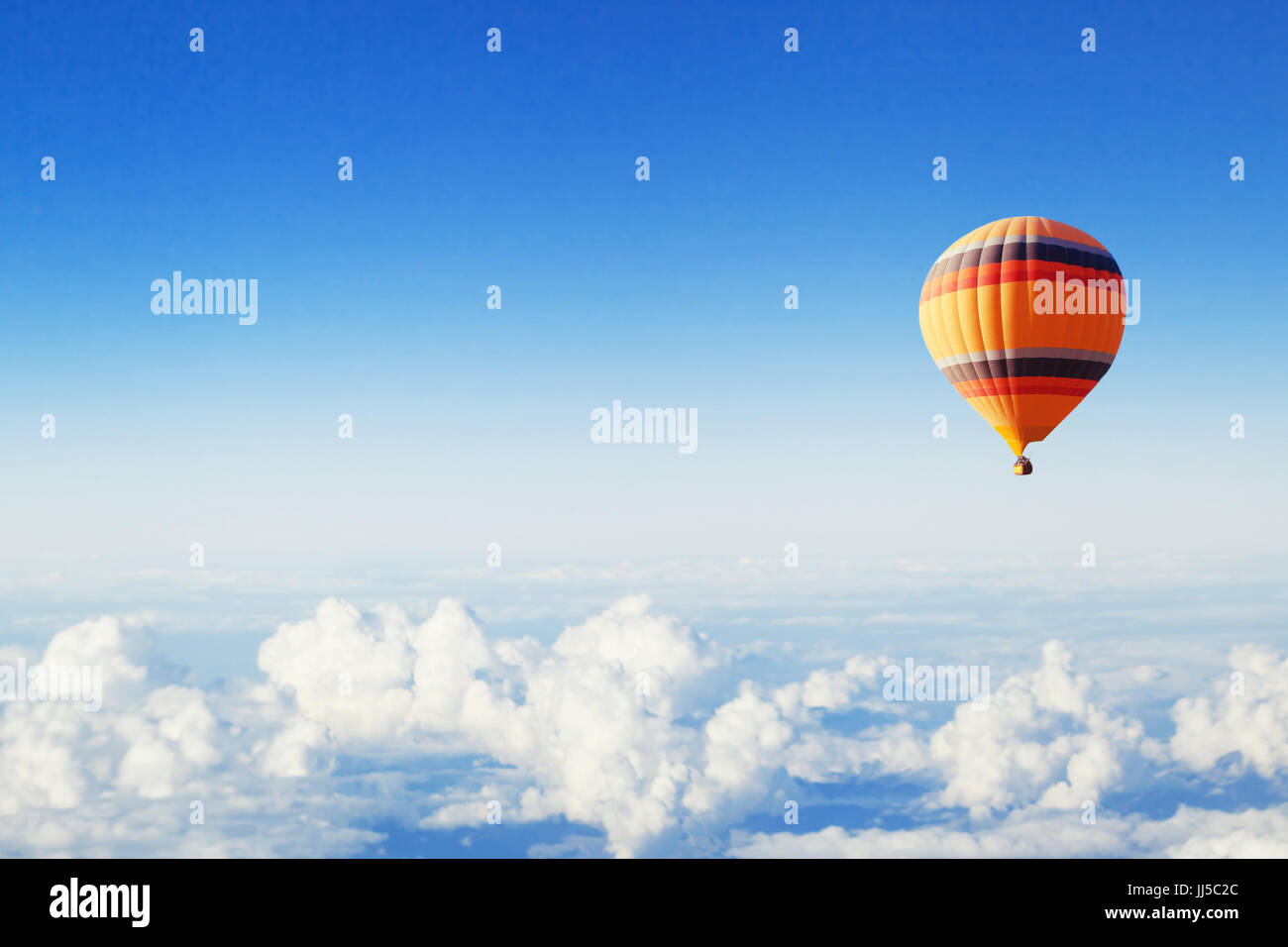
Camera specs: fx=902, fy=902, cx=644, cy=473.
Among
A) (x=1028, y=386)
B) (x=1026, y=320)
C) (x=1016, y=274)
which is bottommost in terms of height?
(x=1028, y=386)

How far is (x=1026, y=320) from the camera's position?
45.8 metres

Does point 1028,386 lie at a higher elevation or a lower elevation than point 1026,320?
lower

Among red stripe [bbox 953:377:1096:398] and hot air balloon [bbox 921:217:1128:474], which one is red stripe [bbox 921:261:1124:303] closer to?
hot air balloon [bbox 921:217:1128:474]

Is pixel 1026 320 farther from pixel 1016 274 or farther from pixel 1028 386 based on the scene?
pixel 1028 386

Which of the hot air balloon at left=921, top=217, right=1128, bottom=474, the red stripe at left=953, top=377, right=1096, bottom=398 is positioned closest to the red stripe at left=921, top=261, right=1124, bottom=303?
the hot air balloon at left=921, top=217, right=1128, bottom=474

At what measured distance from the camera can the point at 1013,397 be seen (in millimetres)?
46938

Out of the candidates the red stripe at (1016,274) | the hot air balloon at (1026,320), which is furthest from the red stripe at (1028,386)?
the red stripe at (1016,274)

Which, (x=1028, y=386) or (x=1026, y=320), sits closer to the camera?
(x=1026, y=320)

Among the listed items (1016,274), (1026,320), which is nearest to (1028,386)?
(1026,320)

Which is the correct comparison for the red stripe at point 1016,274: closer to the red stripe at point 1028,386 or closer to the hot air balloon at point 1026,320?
the hot air balloon at point 1026,320

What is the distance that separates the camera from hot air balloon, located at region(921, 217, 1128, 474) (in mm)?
46000
